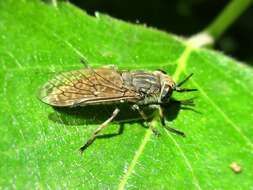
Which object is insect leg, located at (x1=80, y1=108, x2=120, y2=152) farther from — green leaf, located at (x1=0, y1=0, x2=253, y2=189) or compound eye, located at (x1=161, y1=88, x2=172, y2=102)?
compound eye, located at (x1=161, y1=88, x2=172, y2=102)

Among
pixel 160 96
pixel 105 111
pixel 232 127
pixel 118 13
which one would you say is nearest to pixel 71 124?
pixel 105 111

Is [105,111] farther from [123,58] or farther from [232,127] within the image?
[232,127]

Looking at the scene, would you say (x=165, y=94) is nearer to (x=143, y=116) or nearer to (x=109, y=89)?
(x=143, y=116)

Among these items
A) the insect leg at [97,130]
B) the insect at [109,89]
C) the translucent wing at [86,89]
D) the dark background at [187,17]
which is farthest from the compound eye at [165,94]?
the dark background at [187,17]

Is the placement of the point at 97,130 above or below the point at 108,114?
below

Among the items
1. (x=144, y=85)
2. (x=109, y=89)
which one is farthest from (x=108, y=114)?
(x=144, y=85)

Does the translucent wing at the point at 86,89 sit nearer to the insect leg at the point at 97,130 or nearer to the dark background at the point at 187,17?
the insect leg at the point at 97,130

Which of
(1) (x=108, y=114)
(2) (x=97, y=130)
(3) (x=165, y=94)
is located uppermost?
(3) (x=165, y=94)

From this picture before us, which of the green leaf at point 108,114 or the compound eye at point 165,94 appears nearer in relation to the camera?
the green leaf at point 108,114
